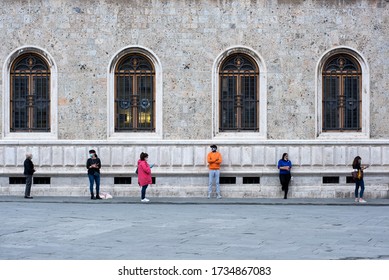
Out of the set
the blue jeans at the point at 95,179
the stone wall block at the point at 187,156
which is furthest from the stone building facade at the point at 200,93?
the blue jeans at the point at 95,179

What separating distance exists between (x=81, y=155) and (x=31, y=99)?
280 centimetres

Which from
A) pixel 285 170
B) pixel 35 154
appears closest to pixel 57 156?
pixel 35 154

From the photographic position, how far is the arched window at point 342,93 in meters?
27.9

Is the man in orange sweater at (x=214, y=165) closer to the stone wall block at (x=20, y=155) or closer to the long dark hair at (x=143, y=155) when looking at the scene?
the long dark hair at (x=143, y=155)

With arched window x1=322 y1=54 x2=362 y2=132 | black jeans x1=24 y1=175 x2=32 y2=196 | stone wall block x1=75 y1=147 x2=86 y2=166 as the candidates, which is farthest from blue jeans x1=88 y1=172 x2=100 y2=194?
arched window x1=322 y1=54 x2=362 y2=132

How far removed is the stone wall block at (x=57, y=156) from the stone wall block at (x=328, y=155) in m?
9.34

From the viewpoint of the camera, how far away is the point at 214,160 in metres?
26.8

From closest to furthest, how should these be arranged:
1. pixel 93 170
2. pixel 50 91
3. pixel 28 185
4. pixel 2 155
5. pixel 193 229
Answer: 1. pixel 193 229
2. pixel 93 170
3. pixel 28 185
4. pixel 2 155
5. pixel 50 91

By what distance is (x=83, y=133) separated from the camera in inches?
1085

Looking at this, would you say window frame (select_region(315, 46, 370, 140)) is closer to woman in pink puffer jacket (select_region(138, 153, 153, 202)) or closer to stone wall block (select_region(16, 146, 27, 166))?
woman in pink puffer jacket (select_region(138, 153, 153, 202))

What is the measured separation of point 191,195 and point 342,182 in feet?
17.7

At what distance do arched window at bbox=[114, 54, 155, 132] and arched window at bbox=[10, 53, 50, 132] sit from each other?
2599 mm

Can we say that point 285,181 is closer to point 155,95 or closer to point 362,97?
point 362,97
